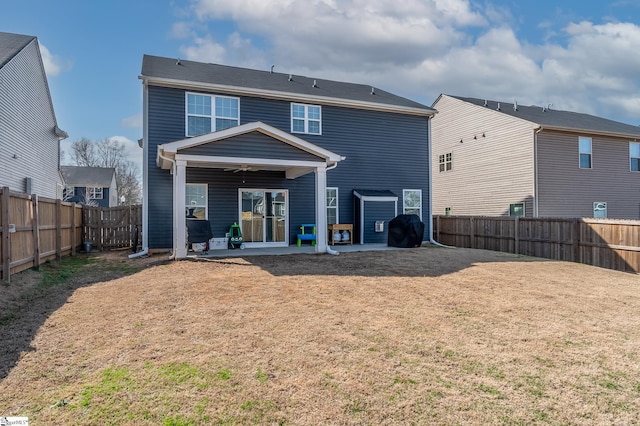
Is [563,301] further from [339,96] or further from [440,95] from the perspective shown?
[440,95]

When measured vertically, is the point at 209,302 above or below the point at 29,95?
below

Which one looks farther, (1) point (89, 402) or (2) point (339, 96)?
(2) point (339, 96)

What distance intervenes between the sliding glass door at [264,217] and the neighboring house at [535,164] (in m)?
10.5

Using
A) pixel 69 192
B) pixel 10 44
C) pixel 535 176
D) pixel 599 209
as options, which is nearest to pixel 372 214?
pixel 535 176

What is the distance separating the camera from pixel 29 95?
14.5 meters

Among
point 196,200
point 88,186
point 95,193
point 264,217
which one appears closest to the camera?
point 196,200

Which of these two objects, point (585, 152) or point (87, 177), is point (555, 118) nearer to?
point (585, 152)

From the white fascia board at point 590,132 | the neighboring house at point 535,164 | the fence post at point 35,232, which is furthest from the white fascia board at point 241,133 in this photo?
the white fascia board at point 590,132

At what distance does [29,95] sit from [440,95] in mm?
19066

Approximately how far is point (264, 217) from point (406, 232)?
4865 millimetres

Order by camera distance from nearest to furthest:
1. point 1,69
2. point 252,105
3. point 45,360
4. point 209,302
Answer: point 45,360 < point 209,302 < point 1,69 < point 252,105

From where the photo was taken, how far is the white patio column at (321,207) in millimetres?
10602

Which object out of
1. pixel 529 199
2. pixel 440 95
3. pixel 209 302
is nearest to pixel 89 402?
pixel 209 302

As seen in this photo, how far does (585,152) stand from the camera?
17125 millimetres
